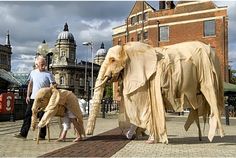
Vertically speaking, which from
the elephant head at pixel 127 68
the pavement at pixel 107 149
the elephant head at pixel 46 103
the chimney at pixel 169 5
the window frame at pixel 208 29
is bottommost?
the pavement at pixel 107 149

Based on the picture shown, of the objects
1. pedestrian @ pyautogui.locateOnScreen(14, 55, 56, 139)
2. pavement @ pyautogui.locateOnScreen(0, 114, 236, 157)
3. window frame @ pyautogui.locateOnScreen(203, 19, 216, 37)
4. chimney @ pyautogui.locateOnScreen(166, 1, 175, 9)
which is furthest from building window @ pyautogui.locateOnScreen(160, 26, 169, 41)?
pavement @ pyautogui.locateOnScreen(0, 114, 236, 157)

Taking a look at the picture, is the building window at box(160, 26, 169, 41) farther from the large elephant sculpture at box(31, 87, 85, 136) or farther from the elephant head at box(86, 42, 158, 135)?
the large elephant sculpture at box(31, 87, 85, 136)

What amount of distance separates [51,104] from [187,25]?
45187 mm

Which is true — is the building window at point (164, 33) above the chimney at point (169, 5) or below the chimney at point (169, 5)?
below

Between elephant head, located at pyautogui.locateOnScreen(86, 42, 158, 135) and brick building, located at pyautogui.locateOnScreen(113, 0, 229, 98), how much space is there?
3848cm

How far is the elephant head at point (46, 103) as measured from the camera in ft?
34.4

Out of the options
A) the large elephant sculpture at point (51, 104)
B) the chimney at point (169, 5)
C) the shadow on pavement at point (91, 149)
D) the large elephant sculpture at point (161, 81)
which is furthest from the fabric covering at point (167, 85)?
the chimney at point (169, 5)

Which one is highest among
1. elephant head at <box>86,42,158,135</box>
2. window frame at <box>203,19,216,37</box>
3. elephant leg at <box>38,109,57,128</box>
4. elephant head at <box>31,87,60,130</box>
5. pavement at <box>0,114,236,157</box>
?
window frame at <box>203,19,216,37</box>

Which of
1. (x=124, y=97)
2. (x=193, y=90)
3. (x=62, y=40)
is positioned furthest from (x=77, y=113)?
(x=62, y=40)

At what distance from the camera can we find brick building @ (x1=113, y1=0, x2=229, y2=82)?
50.3m

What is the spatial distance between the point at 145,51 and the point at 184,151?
3.12 meters

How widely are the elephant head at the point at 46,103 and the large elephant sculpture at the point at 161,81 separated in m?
1.06

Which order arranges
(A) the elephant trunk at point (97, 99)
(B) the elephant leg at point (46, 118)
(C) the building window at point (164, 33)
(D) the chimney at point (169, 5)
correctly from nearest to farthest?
(B) the elephant leg at point (46, 118) → (A) the elephant trunk at point (97, 99) → (C) the building window at point (164, 33) → (D) the chimney at point (169, 5)

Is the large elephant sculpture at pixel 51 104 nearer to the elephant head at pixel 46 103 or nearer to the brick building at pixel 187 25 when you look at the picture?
Result: the elephant head at pixel 46 103
